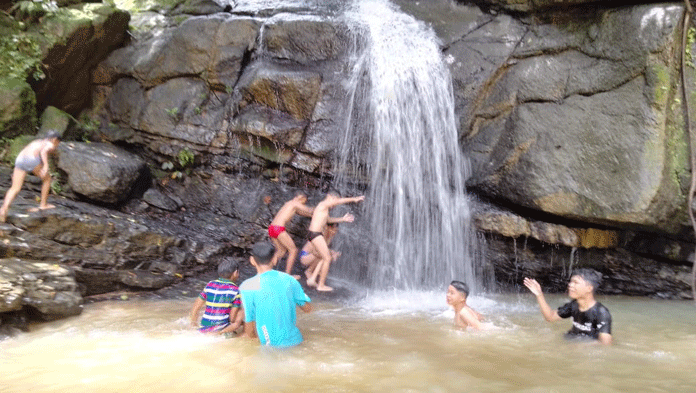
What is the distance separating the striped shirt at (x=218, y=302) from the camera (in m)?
4.91

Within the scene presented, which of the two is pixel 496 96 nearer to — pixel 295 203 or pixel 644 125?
pixel 644 125

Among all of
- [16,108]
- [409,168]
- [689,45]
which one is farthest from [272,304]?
[16,108]

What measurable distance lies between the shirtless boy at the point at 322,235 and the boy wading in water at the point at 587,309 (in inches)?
142

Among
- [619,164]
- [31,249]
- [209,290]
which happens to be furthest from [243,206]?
[619,164]

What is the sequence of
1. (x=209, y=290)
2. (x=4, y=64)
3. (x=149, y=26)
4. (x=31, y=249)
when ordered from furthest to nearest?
1. (x=149, y=26)
2. (x=4, y=64)
3. (x=31, y=249)
4. (x=209, y=290)

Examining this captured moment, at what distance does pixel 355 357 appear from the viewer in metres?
4.25

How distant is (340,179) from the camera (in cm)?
875

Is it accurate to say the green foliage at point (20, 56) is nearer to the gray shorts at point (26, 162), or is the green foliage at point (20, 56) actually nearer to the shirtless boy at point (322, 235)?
the gray shorts at point (26, 162)

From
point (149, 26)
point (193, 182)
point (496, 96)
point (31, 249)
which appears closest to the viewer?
point (31, 249)

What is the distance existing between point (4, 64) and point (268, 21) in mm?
5010

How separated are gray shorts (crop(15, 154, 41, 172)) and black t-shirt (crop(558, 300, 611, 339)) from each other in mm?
7452

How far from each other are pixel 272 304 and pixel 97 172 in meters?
5.65

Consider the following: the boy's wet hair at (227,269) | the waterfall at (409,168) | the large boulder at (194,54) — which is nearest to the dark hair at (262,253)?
the boy's wet hair at (227,269)

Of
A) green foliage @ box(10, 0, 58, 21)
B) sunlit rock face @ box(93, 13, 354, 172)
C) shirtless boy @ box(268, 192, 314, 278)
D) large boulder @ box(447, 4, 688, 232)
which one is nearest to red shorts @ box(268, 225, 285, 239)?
shirtless boy @ box(268, 192, 314, 278)
